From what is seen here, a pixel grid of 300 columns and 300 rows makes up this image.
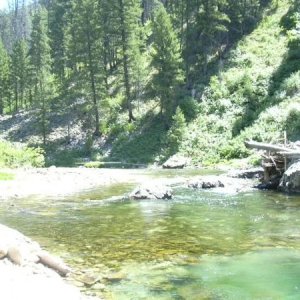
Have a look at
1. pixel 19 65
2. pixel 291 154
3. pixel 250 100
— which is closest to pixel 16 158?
pixel 291 154

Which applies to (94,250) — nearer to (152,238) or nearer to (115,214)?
(152,238)

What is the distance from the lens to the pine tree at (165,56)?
165 feet

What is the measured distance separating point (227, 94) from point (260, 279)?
4067 cm

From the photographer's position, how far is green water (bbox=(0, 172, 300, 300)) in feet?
32.1

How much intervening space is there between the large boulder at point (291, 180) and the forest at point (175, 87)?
1576 cm

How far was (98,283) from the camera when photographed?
997 cm

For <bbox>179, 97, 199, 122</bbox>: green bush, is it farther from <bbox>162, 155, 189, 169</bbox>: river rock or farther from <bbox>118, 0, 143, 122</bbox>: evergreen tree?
<bbox>162, 155, 189, 169</bbox>: river rock

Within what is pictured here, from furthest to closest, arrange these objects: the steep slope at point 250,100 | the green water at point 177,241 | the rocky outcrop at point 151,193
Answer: the steep slope at point 250,100, the rocky outcrop at point 151,193, the green water at point 177,241

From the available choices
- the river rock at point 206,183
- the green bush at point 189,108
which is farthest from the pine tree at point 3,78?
the river rock at point 206,183

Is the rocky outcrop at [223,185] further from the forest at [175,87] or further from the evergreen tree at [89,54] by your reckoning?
the evergreen tree at [89,54]

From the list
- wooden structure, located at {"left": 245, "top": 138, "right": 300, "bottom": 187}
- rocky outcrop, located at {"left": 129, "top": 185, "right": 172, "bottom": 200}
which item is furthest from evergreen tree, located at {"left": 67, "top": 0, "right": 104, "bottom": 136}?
rocky outcrop, located at {"left": 129, "top": 185, "right": 172, "bottom": 200}

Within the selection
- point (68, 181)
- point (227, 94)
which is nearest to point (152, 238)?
point (68, 181)

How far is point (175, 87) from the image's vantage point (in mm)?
51562

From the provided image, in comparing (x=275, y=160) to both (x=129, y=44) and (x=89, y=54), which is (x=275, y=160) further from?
(x=89, y=54)
